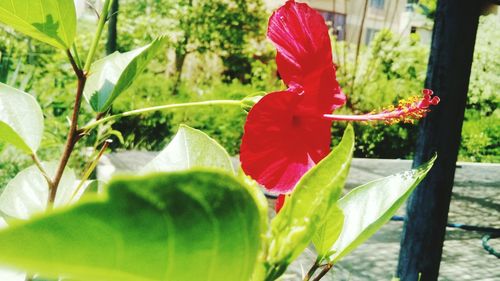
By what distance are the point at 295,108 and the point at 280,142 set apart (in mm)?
24

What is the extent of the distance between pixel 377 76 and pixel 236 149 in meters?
2.87

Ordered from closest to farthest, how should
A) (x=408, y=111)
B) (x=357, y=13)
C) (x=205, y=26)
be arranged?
1. (x=408, y=111)
2. (x=205, y=26)
3. (x=357, y=13)

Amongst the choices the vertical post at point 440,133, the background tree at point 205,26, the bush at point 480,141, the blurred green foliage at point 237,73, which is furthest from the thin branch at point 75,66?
the bush at point 480,141

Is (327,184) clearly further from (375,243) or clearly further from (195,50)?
(195,50)

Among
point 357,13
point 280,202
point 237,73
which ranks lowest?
point 237,73

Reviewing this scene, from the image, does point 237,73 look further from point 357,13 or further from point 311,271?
point 311,271

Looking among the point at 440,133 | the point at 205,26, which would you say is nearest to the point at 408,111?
the point at 440,133

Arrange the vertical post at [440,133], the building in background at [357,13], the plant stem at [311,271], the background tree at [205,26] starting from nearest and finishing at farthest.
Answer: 1. the plant stem at [311,271]
2. the vertical post at [440,133]
3. the background tree at [205,26]
4. the building in background at [357,13]

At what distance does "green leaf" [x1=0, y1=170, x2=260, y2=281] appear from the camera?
5.3 inches

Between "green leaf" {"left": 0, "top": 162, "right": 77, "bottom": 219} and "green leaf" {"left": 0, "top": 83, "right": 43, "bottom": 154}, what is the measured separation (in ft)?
0.19

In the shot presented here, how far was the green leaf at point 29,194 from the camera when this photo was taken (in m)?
0.40

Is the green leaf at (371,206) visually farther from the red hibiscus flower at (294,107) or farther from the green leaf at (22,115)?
the green leaf at (22,115)

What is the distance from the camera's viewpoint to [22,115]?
0.36 metres

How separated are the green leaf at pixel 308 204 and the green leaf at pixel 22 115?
0.22 metres
